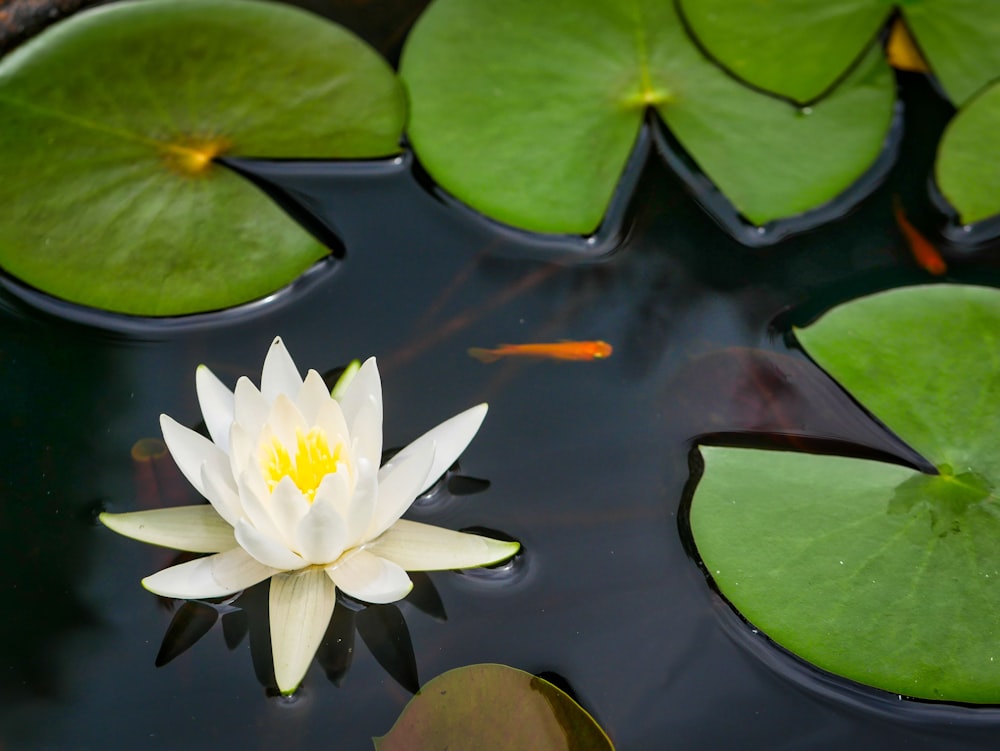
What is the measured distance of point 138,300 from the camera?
2.10m

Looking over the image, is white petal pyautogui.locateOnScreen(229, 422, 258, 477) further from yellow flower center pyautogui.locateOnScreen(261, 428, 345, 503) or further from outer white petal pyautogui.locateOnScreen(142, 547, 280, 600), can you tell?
outer white petal pyautogui.locateOnScreen(142, 547, 280, 600)

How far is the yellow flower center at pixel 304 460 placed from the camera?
1668 millimetres

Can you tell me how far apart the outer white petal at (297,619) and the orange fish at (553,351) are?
69 cm

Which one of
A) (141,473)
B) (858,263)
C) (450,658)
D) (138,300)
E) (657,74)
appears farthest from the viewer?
(657,74)

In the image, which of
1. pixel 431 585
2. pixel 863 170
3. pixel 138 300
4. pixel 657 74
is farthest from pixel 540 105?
pixel 431 585

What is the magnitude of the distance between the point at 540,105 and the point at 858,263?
944mm

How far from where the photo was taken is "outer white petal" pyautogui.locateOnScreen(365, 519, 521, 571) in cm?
170

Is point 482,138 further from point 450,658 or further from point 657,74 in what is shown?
point 450,658

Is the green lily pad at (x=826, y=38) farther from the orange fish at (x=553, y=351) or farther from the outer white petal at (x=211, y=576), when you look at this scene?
the outer white petal at (x=211, y=576)

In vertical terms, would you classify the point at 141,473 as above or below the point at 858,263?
below

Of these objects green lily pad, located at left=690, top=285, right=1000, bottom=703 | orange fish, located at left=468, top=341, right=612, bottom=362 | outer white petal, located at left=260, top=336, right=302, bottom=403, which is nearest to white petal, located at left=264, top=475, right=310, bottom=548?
outer white petal, located at left=260, top=336, right=302, bottom=403

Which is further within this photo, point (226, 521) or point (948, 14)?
point (948, 14)

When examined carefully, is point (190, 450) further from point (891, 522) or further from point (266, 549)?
point (891, 522)

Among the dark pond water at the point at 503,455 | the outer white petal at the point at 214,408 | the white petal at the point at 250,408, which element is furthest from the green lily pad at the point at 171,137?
the white petal at the point at 250,408
